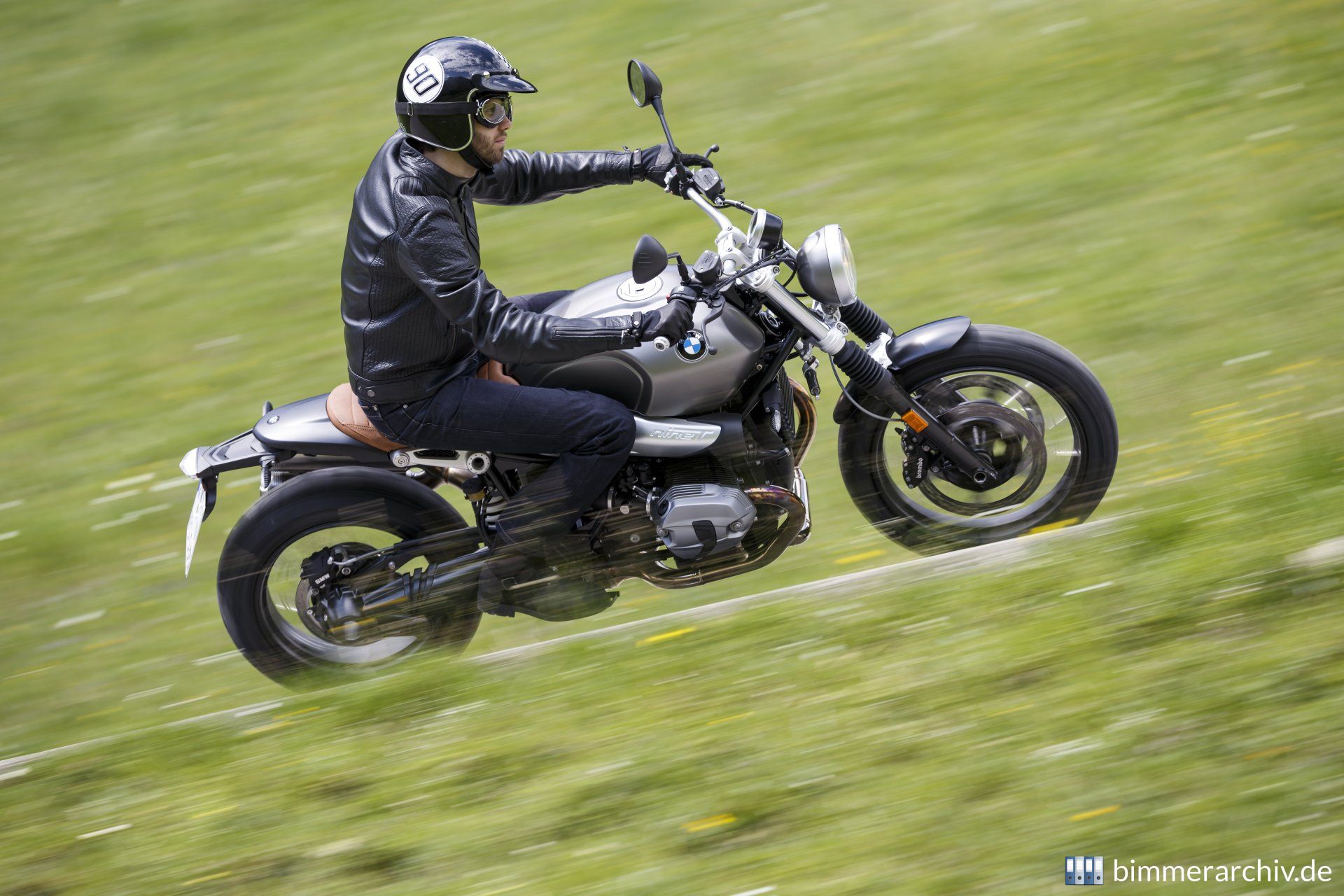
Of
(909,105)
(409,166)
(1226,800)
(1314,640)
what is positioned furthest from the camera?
(909,105)

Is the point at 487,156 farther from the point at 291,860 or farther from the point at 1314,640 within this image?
the point at 1314,640

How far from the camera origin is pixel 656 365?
13.4ft

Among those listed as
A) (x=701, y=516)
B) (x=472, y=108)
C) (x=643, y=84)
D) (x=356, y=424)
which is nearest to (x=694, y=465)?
(x=701, y=516)

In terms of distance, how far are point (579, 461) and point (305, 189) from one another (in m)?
4.47

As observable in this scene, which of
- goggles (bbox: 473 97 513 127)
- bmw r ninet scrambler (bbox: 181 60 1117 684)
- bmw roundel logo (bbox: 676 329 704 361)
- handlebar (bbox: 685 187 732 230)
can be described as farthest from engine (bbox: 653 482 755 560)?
goggles (bbox: 473 97 513 127)

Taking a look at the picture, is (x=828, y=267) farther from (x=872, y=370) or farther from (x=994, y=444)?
(x=994, y=444)

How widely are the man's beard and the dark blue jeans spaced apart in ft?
2.30

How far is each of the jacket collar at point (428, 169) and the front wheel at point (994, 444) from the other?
1518mm

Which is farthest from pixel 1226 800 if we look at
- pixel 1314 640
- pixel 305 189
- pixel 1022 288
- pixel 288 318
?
pixel 305 189

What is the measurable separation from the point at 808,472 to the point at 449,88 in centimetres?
230

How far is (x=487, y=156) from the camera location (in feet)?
12.8

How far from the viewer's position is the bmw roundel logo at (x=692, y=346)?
402 cm

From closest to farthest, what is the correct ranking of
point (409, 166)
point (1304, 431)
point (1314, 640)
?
point (1314, 640)
point (409, 166)
point (1304, 431)

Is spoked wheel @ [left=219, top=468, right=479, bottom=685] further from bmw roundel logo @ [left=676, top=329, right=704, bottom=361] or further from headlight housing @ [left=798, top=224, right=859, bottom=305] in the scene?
headlight housing @ [left=798, top=224, right=859, bottom=305]
